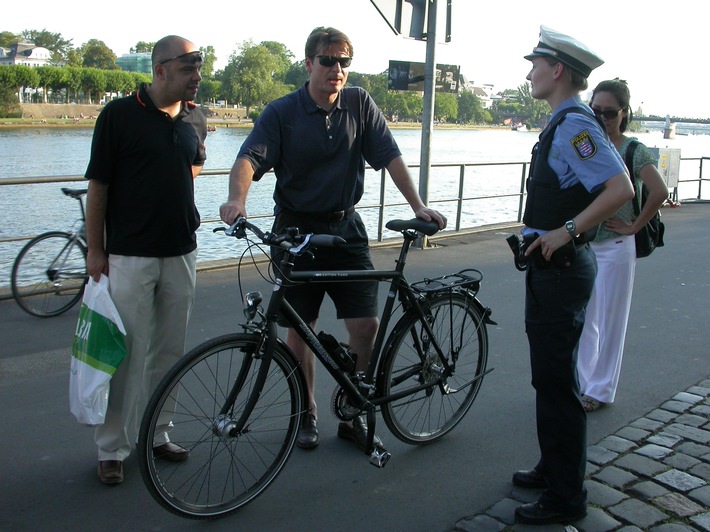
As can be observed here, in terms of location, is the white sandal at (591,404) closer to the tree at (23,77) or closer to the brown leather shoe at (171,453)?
the brown leather shoe at (171,453)

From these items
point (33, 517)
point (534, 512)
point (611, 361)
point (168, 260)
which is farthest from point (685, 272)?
point (33, 517)

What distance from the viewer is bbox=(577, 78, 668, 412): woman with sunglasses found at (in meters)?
4.34

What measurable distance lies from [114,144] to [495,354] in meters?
3.31

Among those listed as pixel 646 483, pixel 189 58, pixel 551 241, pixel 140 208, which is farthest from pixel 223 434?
pixel 646 483

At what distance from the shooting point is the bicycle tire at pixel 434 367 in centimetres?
378

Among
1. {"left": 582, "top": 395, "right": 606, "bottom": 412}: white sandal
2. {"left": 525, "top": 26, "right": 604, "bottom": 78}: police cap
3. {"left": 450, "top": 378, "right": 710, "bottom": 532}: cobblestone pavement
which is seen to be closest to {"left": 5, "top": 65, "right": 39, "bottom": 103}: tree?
{"left": 582, "top": 395, "right": 606, "bottom": 412}: white sandal

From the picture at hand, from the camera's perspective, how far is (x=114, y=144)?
332cm

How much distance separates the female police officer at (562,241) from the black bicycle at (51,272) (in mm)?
4519

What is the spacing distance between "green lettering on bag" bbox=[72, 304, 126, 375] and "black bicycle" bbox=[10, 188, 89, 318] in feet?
10.5

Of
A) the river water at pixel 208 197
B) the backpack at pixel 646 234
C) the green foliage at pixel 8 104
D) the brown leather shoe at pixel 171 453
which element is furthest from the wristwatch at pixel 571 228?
the green foliage at pixel 8 104

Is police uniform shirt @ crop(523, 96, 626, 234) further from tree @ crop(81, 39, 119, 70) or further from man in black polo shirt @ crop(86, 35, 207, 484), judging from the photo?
tree @ crop(81, 39, 119, 70)

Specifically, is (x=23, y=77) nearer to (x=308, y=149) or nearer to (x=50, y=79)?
(x=50, y=79)

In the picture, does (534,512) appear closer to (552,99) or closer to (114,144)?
(552,99)

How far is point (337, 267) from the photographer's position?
147 inches
